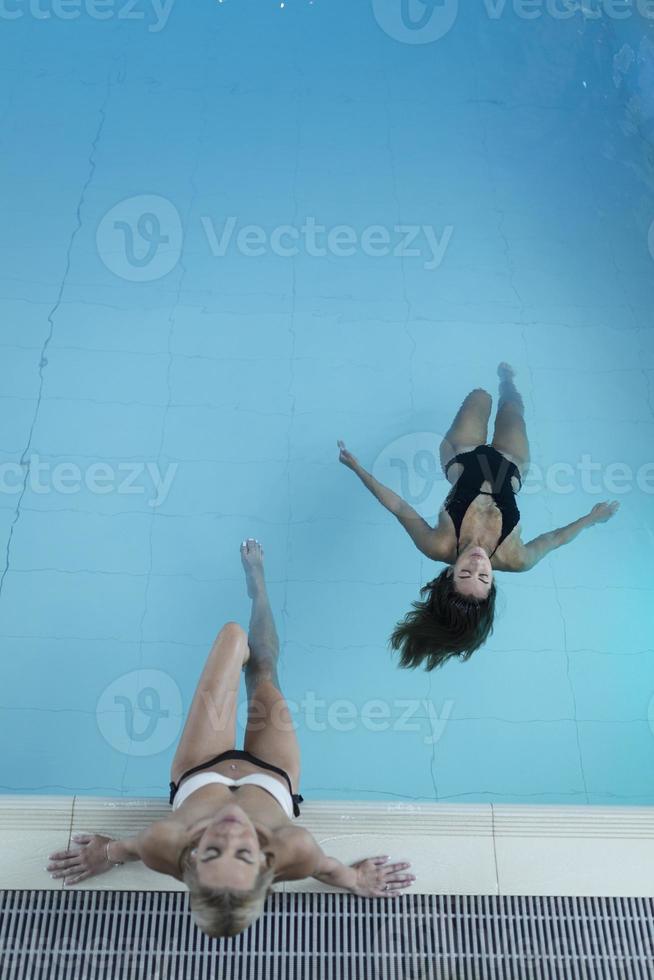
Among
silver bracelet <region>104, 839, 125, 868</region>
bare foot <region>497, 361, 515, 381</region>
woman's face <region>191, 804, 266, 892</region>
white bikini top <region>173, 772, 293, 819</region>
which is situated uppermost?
bare foot <region>497, 361, 515, 381</region>

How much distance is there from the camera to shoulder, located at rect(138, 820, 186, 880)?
→ 8.08ft

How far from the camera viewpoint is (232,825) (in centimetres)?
233

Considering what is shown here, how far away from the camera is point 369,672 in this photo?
3.86 m

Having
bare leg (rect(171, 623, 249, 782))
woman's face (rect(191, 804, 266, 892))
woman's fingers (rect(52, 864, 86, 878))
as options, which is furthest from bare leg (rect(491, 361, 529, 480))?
woman's fingers (rect(52, 864, 86, 878))

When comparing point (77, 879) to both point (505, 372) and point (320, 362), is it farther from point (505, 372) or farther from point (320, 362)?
Result: point (505, 372)

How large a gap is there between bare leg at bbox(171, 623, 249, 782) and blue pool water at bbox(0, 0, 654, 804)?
2.51 feet

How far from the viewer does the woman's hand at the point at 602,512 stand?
4074mm

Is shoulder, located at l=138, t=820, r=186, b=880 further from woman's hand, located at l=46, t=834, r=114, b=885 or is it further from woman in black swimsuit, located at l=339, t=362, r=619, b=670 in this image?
woman in black swimsuit, located at l=339, t=362, r=619, b=670

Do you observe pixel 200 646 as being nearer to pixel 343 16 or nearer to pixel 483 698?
pixel 483 698

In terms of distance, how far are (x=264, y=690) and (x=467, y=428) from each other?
1.67 m

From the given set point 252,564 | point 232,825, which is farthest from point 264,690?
point 232,825

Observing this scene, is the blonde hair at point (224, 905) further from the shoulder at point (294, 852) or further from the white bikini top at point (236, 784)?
the white bikini top at point (236, 784)

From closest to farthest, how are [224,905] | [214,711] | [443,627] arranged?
[224,905] < [214,711] < [443,627]

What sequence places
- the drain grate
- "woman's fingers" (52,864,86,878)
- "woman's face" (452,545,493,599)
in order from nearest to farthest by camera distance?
the drain grate → "woman's fingers" (52,864,86,878) → "woman's face" (452,545,493,599)
